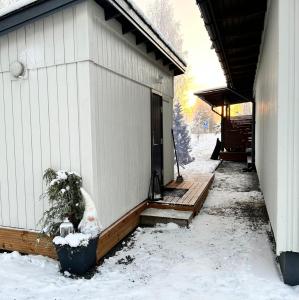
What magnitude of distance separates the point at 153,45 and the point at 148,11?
21.4 meters

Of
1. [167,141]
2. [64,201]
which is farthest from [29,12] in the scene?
[167,141]

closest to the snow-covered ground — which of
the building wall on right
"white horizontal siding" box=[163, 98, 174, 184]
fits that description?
the building wall on right

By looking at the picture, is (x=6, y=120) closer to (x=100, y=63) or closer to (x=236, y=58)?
(x=100, y=63)

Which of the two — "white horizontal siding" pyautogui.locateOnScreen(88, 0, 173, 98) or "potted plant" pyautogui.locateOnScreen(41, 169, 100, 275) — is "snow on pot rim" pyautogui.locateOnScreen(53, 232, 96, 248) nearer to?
"potted plant" pyautogui.locateOnScreen(41, 169, 100, 275)

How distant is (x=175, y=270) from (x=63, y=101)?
2301 millimetres

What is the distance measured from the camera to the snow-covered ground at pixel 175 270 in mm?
2789

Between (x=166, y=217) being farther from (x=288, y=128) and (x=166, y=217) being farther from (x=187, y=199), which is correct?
(x=288, y=128)

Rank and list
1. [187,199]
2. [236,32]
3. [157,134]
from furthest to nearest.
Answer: [157,134] → [187,199] → [236,32]

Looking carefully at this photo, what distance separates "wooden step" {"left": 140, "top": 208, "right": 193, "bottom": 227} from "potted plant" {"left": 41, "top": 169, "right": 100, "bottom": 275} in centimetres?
161

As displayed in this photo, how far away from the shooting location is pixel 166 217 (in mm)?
4750

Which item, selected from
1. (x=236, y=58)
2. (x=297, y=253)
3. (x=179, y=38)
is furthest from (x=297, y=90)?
(x=179, y=38)

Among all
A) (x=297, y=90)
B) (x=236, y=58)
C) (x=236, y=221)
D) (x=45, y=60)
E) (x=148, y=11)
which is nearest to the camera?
(x=297, y=90)

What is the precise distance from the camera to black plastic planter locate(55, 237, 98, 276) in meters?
3.09

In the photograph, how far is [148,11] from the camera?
2425 cm
